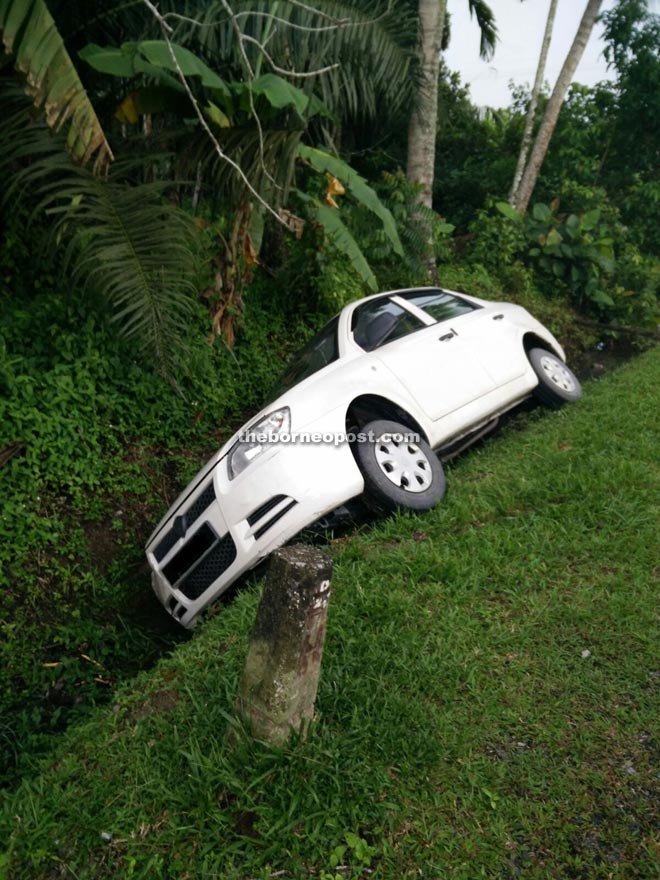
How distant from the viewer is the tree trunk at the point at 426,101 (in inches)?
322

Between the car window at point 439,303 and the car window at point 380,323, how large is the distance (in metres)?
0.21

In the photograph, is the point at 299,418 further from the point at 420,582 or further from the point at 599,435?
the point at 599,435

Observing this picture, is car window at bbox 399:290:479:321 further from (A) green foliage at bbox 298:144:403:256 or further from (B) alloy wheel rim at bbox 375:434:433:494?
(B) alloy wheel rim at bbox 375:434:433:494

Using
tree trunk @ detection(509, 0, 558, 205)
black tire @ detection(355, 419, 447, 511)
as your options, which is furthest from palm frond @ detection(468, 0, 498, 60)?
black tire @ detection(355, 419, 447, 511)

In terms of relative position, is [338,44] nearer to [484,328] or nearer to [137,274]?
[484,328]

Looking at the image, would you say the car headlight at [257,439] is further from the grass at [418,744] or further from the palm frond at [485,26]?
the palm frond at [485,26]

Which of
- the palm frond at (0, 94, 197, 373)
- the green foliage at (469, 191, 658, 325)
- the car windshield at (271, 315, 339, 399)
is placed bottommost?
the green foliage at (469, 191, 658, 325)

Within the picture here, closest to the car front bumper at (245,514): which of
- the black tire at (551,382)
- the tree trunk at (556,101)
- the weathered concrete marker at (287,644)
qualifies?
the weathered concrete marker at (287,644)

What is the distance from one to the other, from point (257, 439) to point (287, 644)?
191 cm

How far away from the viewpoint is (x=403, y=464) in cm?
447

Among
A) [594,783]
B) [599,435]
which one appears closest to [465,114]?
[599,435]

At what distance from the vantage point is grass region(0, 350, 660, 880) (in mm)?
2455

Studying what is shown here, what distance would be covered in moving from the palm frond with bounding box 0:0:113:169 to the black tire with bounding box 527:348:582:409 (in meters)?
3.83

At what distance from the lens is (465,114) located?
42.3 ft
